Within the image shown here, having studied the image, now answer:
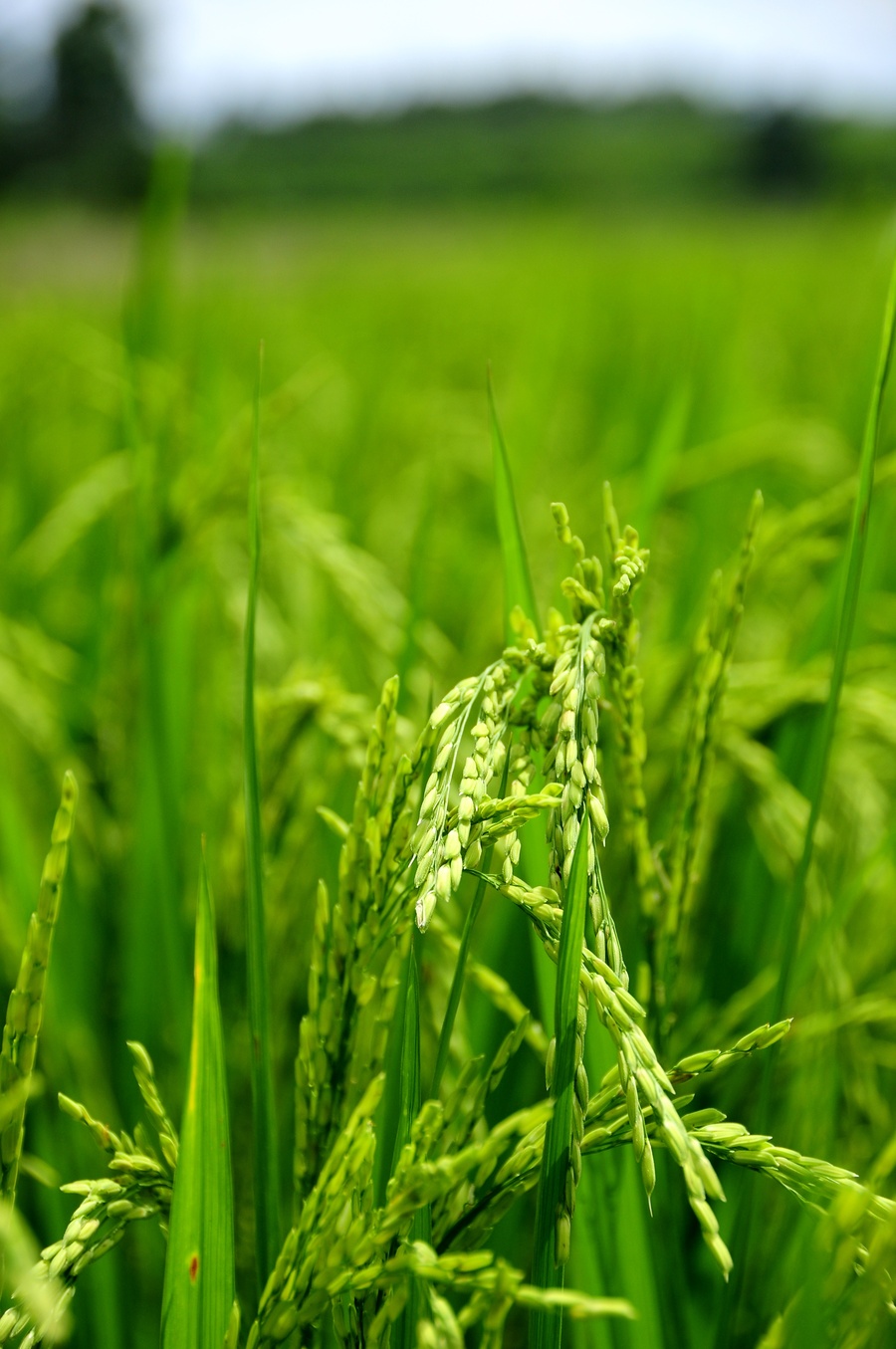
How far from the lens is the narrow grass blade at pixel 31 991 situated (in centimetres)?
28

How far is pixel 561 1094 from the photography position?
0.27 meters

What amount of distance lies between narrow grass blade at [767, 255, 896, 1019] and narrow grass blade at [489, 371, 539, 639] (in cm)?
13

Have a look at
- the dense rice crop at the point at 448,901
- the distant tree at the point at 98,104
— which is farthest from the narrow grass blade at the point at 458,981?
the distant tree at the point at 98,104

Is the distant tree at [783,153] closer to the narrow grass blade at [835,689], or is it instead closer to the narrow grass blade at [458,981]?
the narrow grass blade at [835,689]

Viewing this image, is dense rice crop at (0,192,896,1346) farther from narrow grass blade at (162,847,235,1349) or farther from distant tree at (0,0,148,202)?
distant tree at (0,0,148,202)

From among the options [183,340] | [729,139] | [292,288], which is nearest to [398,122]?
[729,139]

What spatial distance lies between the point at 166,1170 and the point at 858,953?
49 cm

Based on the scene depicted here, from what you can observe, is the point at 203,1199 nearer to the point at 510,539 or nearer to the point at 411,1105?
the point at 411,1105

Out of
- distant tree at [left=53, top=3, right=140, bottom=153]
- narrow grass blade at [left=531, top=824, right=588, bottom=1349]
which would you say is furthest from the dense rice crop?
distant tree at [left=53, top=3, right=140, bottom=153]

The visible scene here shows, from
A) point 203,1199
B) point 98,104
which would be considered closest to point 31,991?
point 203,1199

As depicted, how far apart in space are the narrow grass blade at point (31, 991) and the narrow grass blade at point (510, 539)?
22 centimetres

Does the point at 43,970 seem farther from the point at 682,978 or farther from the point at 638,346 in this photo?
the point at 638,346

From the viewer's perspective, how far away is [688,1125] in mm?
289

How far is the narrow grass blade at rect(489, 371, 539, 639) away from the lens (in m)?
0.45
